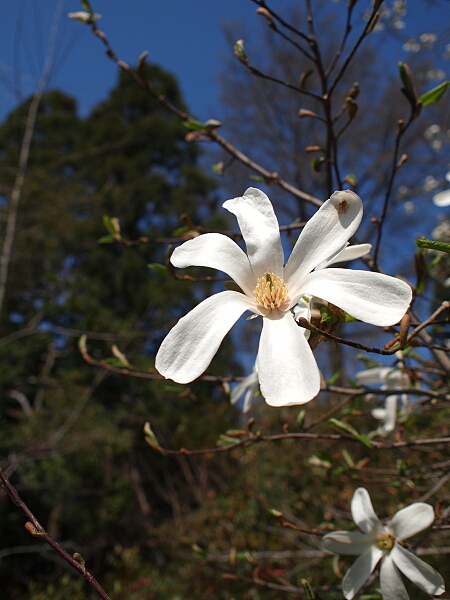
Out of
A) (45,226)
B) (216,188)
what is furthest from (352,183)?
(216,188)

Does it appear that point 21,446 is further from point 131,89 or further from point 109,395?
point 131,89

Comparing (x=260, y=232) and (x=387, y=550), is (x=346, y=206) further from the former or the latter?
(x=387, y=550)

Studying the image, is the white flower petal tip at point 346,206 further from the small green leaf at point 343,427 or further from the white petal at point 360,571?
the white petal at point 360,571

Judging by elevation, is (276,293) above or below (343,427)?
above

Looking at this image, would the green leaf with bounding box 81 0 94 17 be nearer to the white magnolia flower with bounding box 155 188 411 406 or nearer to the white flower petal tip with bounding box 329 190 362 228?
the white magnolia flower with bounding box 155 188 411 406

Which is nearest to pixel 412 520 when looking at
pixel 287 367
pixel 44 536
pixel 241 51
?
pixel 287 367

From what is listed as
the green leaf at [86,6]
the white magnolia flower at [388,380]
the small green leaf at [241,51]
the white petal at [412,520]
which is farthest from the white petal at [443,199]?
the green leaf at [86,6]

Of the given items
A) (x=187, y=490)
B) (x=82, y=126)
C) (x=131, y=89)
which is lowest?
(x=187, y=490)
